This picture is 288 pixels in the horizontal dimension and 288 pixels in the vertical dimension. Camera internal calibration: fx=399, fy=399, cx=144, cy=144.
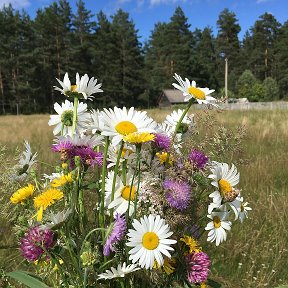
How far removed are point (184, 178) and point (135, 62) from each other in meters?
47.4

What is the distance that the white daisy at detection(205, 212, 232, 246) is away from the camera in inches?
36.4

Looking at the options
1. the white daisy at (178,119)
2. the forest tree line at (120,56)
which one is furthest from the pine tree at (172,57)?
the white daisy at (178,119)

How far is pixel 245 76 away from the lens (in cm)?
5212

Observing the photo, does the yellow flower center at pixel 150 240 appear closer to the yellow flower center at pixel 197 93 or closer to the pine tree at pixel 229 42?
the yellow flower center at pixel 197 93

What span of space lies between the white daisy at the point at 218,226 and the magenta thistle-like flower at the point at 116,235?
21 centimetres

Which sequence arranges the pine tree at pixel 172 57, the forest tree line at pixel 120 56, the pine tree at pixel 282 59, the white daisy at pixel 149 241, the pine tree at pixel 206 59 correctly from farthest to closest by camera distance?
1. the pine tree at pixel 206 59
2. the pine tree at pixel 282 59
3. the pine tree at pixel 172 57
4. the forest tree line at pixel 120 56
5. the white daisy at pixel 149 241

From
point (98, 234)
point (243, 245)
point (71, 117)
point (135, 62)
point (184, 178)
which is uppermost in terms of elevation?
point (135, 62)

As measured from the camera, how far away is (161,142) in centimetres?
93

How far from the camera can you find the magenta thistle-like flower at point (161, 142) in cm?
93

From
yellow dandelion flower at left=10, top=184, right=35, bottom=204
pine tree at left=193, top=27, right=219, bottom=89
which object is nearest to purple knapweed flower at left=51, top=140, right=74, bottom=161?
yellow dandelion flower at left=10, top=184, right=35, bottom=204

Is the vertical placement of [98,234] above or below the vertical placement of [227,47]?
below

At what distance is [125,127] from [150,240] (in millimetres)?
251

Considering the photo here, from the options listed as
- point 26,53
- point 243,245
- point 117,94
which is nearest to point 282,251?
point 243,245

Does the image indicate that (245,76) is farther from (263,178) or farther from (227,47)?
(263,178)
